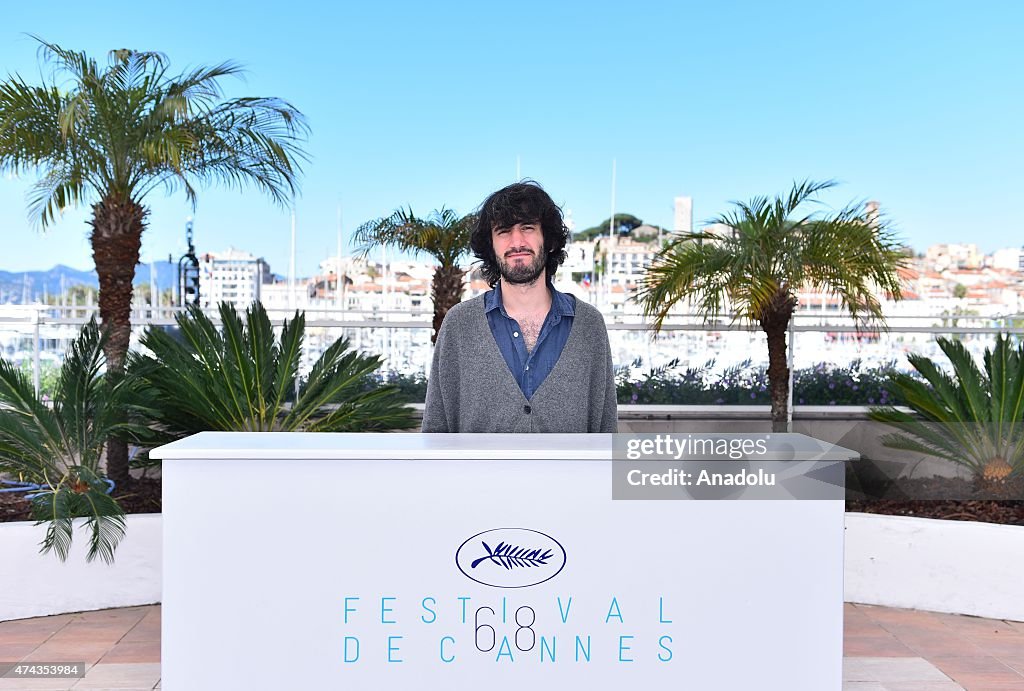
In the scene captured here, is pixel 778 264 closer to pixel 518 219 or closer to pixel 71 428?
pixel 518 219

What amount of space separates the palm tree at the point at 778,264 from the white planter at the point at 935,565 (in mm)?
2119

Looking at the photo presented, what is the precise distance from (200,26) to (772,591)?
34152mm

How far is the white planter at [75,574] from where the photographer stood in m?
4.56

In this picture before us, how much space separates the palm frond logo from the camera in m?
2.05

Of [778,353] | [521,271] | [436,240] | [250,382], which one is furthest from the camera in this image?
[436,240]

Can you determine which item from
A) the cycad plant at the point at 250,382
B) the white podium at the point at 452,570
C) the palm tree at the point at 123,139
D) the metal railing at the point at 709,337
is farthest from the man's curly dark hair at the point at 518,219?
the metal railing at the point at 709,337

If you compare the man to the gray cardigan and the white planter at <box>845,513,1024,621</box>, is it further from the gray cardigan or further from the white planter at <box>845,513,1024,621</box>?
the white planter at <box>845,513,1024,621</box>

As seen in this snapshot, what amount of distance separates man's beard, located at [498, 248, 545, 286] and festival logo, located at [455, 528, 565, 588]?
95 cm

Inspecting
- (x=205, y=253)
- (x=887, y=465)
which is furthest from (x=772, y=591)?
(x=205, y=253)

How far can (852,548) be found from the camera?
16.4 ft

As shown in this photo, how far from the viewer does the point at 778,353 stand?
7.02m

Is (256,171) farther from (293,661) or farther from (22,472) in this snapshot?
(293,661)

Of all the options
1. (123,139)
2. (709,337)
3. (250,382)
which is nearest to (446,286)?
(709,337)

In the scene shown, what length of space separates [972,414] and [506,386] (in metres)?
3.91
